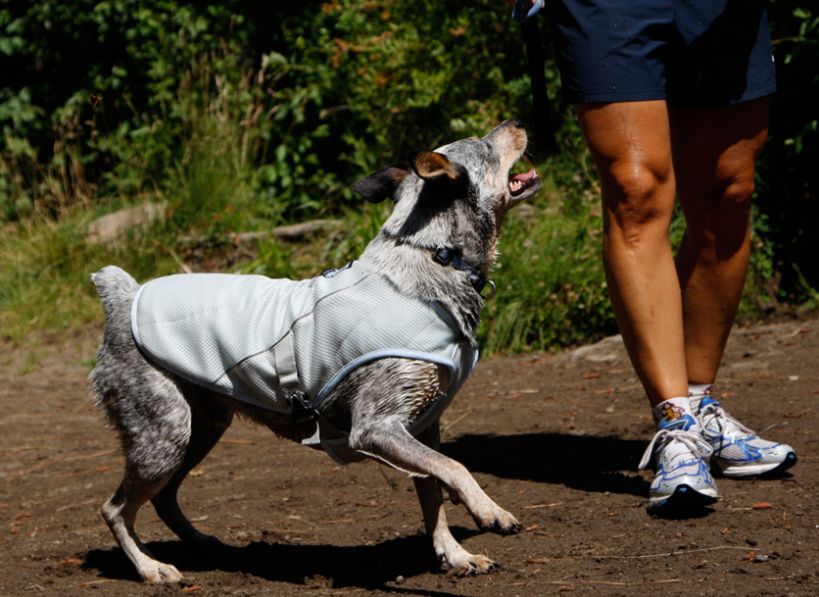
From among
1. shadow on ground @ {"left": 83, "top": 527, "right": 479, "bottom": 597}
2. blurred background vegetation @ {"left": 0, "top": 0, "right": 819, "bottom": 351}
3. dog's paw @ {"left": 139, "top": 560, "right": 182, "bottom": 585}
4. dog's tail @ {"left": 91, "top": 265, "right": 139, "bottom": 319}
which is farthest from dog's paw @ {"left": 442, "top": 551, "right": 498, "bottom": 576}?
blurred background vegetation @ {"left": 0, "top": 0, "right": 819, "bottom": 351}

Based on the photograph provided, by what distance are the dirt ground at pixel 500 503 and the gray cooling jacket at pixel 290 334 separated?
548 millimetres

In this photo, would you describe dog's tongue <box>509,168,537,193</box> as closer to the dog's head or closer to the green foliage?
the dog's head

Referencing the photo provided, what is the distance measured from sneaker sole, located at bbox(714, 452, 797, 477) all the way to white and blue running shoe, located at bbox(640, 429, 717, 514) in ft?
1.05

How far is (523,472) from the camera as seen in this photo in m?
4.67

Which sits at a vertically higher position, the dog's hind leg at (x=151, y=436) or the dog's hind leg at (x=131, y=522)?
the dog's hind leg at (x=151, y=436)

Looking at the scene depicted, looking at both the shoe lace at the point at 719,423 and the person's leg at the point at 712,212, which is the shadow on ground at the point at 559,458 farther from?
the person's leg at the point at 712,212

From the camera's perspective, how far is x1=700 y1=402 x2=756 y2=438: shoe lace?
4254 millimetres

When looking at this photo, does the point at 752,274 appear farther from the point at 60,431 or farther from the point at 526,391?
the point at 60,431

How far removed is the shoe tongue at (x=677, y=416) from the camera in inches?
158

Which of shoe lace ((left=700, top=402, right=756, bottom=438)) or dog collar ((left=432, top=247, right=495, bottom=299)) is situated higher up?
dog collar ((left=432, top=247, right=495, bottom=299))

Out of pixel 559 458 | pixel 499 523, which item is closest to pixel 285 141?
pixel 559 458

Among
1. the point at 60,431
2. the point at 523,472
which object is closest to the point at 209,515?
the point at 523,472

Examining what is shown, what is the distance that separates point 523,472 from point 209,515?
51.1 inches

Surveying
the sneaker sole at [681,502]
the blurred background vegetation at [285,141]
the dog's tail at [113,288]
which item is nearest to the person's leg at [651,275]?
the sneaker sole at [681,502]
